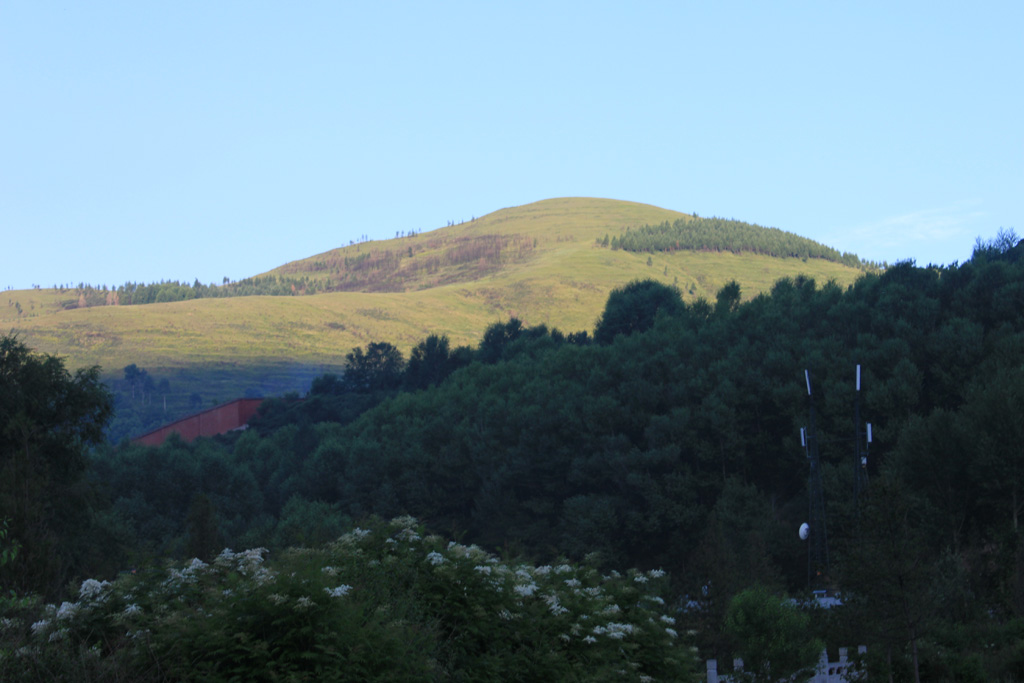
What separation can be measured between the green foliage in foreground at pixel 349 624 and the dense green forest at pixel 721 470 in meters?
1.94

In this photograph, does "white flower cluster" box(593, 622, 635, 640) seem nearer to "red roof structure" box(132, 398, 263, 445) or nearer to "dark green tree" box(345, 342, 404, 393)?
"dark green tree" box(345, 342, 404, 393)

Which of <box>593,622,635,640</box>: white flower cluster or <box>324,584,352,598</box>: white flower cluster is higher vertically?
<box>324,584,352,598</box>: white flower cluster

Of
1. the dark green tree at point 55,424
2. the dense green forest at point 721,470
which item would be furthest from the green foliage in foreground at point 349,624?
the dark green tree at point 55,424

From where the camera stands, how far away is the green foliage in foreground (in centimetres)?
887

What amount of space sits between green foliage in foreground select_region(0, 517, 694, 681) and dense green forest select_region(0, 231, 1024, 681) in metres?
1.94

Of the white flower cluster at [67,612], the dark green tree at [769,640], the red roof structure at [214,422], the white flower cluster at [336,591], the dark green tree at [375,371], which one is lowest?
the red roof structure at [214,422]

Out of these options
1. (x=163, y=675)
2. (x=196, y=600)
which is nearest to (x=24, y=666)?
(x=163, y=675)

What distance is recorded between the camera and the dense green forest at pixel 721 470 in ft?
65.1

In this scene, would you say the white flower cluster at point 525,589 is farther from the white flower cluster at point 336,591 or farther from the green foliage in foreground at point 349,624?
the white flower cluster at point 336,591

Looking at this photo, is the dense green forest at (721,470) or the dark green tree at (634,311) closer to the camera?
the dense green forest at (721,470)

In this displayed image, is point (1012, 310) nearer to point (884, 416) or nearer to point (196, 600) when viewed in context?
point (884, 416)

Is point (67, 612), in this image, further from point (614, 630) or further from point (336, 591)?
point (614, 630)

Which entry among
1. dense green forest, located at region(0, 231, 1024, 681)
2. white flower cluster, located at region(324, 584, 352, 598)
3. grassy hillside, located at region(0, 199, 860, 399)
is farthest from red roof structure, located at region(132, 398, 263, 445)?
white flower cluster, located at region(324, 584, 352, 598)

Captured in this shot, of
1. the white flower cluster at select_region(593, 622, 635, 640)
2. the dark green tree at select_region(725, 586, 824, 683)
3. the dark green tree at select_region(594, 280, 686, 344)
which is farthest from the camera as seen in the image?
the dark green tree at select_region(594, 280, 686, 344)
